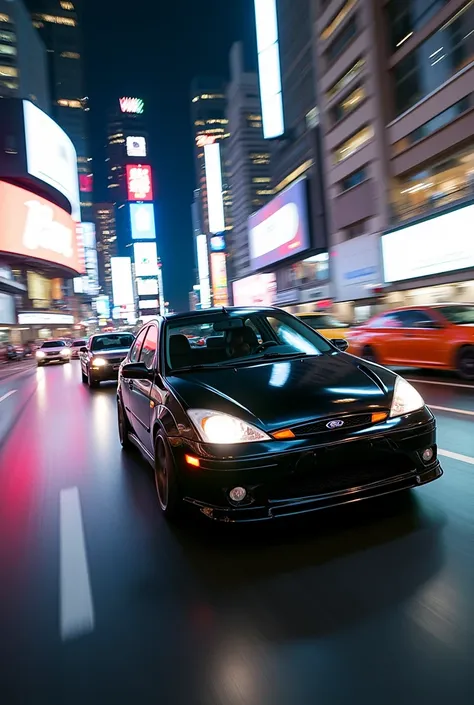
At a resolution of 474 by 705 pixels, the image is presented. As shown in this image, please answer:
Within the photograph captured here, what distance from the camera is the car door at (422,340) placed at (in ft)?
35.2

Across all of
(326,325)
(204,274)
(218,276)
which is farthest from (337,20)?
(204,274)

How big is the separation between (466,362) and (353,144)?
30793 millimetres

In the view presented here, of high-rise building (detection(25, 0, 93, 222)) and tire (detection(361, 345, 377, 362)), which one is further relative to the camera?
high-rise building (detection(25, 0, 93, 222))

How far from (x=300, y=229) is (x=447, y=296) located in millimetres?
22211

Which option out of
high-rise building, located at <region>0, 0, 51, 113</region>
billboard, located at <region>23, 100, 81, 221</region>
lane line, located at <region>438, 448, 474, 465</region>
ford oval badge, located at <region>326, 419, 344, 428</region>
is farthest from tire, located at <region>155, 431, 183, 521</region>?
high-rise building, located at <region>0, 0, 51, 113</region>

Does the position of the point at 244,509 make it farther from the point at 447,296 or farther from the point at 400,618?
the point at 447,296

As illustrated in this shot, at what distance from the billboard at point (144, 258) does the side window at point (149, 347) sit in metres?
135

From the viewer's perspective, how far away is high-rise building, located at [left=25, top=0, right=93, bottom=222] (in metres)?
193

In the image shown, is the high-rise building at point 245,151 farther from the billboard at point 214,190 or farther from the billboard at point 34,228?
the billboard at point 34,228

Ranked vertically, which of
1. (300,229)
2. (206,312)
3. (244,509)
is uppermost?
(300,229)

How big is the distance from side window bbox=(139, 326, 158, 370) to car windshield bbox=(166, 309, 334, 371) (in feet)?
0.84

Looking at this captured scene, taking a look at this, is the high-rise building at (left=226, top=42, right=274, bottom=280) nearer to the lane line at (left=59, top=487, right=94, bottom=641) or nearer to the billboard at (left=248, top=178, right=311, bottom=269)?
the billboard at (left=248, top=178, right=311, bottom=269)

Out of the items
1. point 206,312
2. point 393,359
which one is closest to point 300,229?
point 393,359

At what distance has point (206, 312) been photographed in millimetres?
5219
